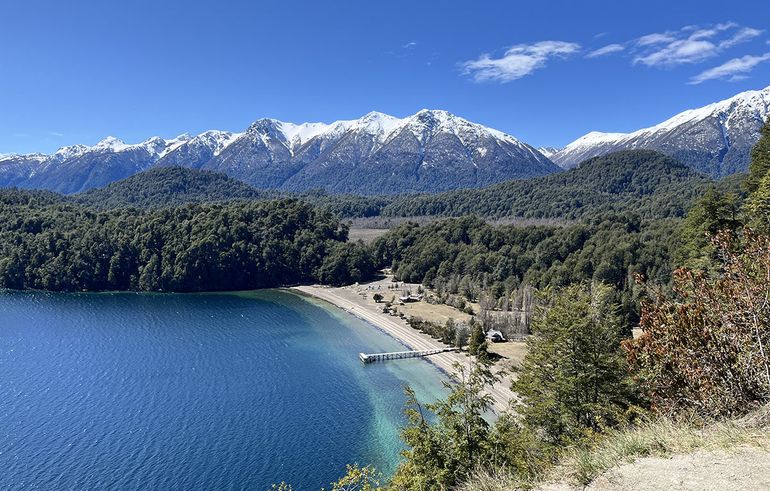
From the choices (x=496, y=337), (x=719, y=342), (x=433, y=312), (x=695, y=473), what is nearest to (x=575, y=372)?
(x=719, y=342)

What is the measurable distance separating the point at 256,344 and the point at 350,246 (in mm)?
50246

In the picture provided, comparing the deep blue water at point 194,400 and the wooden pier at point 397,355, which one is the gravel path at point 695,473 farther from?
the wooden pier at point 397,355

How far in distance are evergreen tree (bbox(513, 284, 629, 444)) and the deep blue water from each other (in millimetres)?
17930

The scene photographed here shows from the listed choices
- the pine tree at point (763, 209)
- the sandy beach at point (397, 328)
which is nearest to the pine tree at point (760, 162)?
the pine tree at point (763, 209)

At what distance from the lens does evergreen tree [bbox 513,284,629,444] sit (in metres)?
16.1

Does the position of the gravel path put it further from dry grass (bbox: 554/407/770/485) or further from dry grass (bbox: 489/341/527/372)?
dry grass (bbox: 489/341/527/372)

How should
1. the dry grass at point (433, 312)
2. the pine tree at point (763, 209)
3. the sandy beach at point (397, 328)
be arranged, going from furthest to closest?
1. the dry grass at point (433, 312)
2. the sandy beach at point (397, 328)
3. the pine tree at point (763, 209)

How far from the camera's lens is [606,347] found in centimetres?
1702

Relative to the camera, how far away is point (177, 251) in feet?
326

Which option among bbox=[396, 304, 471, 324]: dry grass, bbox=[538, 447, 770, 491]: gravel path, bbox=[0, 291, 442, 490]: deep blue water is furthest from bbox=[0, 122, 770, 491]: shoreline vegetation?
bbox=[0, 291, 442, 490]: deep blue water

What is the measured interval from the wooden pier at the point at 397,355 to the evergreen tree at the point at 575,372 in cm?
3670

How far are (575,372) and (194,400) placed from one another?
36.8 m

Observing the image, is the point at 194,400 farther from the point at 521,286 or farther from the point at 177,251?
the point at 177,251

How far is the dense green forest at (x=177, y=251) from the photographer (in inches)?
3826
